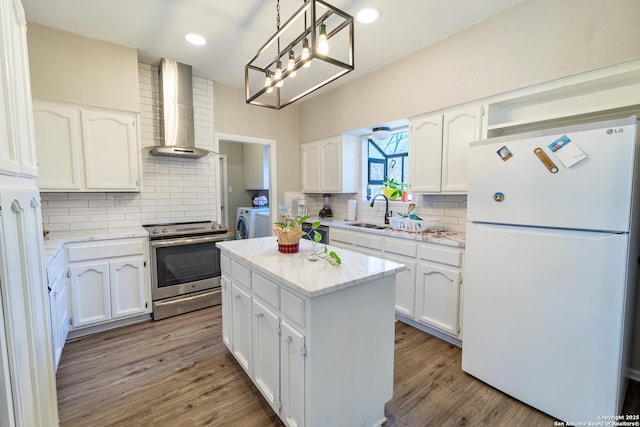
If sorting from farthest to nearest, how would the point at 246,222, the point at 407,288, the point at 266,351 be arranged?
the point at 246,222
the point at 407,288
the point at 266,351

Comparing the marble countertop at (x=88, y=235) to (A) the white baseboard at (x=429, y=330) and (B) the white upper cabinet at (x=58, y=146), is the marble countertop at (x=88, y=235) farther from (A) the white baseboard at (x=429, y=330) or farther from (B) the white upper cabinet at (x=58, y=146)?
(A) the white baseboard at (x=429, y=330)

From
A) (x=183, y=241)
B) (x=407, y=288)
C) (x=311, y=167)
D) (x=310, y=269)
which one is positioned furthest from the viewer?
(x=311, y=167)

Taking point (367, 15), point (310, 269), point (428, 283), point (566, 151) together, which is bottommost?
point (428, 283)

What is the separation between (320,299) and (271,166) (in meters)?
3.19

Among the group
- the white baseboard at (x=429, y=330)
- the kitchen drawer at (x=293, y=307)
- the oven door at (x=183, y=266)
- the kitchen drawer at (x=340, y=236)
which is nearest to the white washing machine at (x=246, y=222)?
the kitchen drawer at (x=340, y=236)

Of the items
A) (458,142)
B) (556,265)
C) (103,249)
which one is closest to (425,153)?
(458,142)

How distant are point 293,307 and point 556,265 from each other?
1.49 metres

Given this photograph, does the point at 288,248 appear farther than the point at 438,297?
No

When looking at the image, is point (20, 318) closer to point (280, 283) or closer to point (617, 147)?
point (280, 283)

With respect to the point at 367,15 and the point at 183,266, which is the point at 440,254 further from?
the point at 183,266

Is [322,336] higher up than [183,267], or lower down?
higher up

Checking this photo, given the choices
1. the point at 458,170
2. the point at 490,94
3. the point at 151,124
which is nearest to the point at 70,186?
the point at 151,124

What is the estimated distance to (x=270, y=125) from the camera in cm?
415

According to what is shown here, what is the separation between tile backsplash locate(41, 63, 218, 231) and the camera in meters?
2.81
